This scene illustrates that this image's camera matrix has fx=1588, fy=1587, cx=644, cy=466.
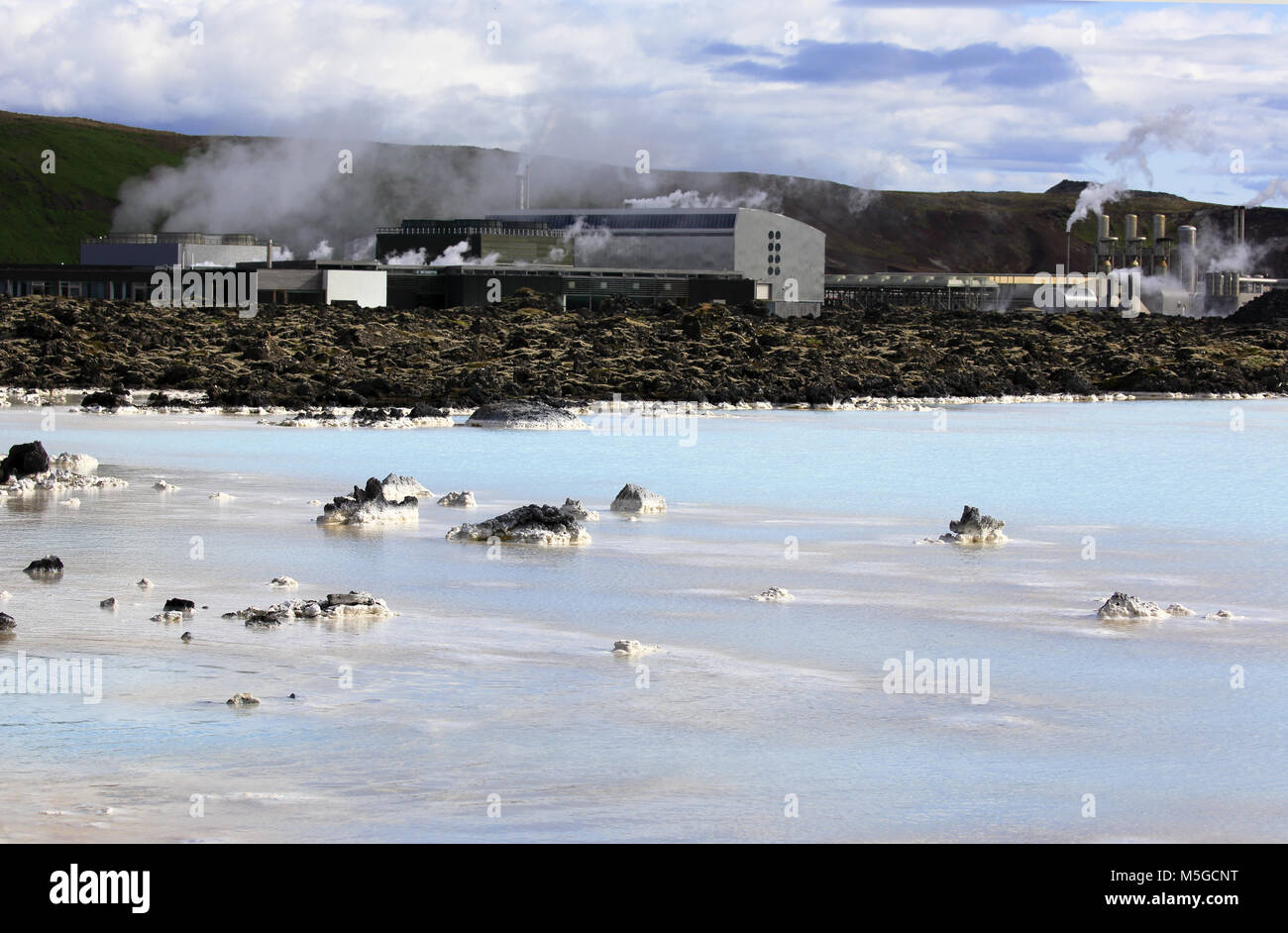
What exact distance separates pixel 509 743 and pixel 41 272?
101 m

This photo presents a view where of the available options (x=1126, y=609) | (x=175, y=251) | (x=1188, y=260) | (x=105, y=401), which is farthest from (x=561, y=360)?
(x=1188, y=260)

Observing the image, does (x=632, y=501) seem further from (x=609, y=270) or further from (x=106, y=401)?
(x=609, y=270)

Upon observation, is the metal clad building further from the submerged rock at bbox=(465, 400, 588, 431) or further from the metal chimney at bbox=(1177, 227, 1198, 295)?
the submerged rock at bbox=(465, 400, 588, 431)

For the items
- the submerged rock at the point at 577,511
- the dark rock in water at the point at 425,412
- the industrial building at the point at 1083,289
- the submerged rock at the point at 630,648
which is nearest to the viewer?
the submerged rock at the point at 630,648

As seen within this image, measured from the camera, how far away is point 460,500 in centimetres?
1745

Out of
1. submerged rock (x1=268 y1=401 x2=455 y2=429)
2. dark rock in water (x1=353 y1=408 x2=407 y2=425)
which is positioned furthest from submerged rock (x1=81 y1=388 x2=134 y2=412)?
dark rock in water (x1=353 y1=408 x2=407 y2=425)

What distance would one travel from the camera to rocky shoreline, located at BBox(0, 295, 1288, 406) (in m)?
39.6

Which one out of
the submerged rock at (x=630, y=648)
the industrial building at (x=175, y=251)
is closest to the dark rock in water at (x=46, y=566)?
the submerged rock at (x=630, y=648)

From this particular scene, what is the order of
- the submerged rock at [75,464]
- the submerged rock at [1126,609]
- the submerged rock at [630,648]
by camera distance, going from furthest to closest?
1. the submerged rock at [75,464]
2. the submerged rock at [1126,609]
3. the submerged rock at [630,648]

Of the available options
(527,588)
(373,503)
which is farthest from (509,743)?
(373,503)

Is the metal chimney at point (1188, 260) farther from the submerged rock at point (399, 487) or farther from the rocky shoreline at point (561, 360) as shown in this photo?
the submerged rock at point (399, 487)

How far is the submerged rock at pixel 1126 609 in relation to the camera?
11.6 m

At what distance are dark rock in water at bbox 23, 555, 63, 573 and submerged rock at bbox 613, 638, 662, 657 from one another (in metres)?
5.07

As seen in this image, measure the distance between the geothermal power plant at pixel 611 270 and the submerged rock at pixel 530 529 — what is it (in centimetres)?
7045
